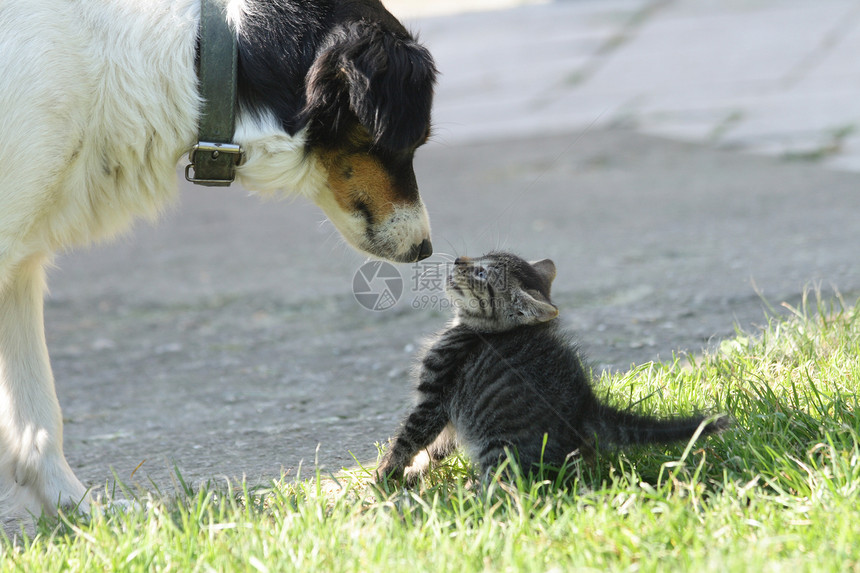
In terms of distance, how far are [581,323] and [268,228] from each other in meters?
3.82

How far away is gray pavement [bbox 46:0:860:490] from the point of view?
3.87 m

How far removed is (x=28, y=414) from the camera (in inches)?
120

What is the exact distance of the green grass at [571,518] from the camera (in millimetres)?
2184

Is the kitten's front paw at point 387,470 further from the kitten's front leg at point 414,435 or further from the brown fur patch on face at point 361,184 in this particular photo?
the brown fur patch on face at point 361,184

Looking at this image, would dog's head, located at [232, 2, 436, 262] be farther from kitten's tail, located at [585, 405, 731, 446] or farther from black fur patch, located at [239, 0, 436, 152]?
kitten's tail, located at [585, 405, 731, 446]

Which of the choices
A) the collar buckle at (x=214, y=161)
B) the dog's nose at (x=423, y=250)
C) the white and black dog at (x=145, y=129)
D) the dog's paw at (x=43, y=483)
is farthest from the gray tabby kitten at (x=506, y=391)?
the dog's paw at (x=43, y=483)

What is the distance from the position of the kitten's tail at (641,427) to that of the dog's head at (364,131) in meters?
0.90

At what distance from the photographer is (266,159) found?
9.89 feet

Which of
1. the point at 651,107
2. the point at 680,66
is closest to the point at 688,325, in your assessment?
the point at 651,107

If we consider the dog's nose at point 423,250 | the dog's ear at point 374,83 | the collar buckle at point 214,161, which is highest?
the dog's ear at point 374,83

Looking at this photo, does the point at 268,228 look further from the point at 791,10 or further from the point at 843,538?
the point at 791,10


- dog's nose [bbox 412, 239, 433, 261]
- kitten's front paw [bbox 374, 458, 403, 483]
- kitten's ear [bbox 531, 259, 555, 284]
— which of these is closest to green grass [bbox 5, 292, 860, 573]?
kitten's front paw [bbox 374, 458, 403, 483]

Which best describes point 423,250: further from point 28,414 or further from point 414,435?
point 28,414

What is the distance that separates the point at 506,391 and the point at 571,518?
0.46 m
